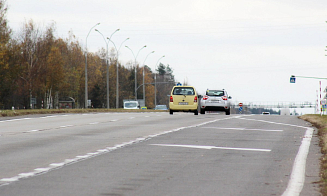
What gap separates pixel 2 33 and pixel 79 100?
1941 inches

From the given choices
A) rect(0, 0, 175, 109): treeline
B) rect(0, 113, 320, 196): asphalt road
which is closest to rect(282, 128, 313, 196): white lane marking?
rect(0, 113, 320, 196): asphalt road

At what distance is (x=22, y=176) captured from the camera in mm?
9023

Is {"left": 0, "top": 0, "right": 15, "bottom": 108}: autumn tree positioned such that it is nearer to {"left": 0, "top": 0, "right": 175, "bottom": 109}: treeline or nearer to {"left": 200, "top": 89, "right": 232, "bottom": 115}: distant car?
{"left": 0, "top": 0, "right": 175, "bottom": 109}: treeline

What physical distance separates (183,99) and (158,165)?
2771 centimetres

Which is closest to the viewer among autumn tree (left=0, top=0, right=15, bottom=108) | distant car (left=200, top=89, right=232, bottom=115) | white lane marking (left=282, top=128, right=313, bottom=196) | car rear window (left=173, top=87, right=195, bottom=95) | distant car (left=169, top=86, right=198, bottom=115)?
white lane marking (left=282, top=128, right=313, bottom=196)

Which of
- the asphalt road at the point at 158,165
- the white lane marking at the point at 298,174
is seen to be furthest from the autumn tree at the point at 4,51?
the white lane marking at the point at 298,174

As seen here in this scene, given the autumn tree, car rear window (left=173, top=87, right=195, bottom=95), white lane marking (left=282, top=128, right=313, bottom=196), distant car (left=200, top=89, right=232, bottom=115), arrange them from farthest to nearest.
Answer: the autumn tree, distant car (left=200, top=89, right=232, bottom=115), car rear window (left=173, top=87, right=195, bottom=95), white lane marking (left=282, top=128, right=313, bottom=196)

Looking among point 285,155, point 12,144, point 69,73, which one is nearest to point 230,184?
point 285,155

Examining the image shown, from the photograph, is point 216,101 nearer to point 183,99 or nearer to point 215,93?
point 215,93

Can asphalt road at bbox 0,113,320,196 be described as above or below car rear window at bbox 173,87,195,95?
below

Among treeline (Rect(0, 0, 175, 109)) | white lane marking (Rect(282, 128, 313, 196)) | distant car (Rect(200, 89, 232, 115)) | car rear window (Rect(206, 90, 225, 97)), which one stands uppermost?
treeline (Rect(0, 0, 175, 109))

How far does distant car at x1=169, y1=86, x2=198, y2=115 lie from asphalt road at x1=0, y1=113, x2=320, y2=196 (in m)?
20.8

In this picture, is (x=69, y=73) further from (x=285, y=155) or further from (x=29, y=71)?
(x=285, y=155)

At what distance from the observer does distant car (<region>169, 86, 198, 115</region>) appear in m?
38.1
